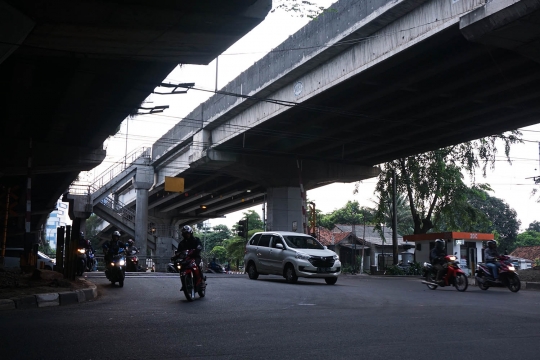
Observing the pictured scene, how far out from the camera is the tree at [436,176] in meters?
34.2

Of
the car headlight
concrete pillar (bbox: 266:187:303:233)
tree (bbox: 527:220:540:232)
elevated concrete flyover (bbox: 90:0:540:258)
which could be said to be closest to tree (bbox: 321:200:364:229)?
tree (bbox: 527:220:540:232)

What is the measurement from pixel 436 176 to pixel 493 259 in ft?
58.4

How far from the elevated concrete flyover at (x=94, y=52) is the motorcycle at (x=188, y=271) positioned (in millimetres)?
4702

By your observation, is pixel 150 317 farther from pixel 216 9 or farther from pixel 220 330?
pixel 216 9

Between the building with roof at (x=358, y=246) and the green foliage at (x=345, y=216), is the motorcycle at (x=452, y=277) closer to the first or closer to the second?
the building with roof at (x=358, y=246)

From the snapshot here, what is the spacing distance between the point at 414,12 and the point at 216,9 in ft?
26.2

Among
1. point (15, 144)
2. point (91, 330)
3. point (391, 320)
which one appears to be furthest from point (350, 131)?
point (91, 330)

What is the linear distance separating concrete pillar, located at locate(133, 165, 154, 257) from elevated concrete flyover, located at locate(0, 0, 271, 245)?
2085 centimetres

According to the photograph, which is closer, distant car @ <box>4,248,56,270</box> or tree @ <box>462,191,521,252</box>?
distant car @ <box>4,248,56,270</box>

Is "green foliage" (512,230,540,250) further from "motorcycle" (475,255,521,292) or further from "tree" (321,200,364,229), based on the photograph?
"motorcycle" (475,255,521,292)

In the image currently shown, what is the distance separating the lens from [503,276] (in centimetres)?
1719

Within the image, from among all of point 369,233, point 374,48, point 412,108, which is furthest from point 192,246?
point 369,233

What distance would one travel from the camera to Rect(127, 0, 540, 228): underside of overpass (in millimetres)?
16719

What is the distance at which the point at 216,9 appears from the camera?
11.7m
